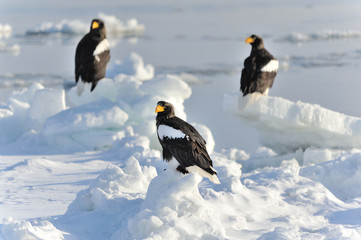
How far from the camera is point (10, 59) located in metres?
16.2

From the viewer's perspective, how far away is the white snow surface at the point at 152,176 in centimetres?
359

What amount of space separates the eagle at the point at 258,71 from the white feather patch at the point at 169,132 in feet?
9.84

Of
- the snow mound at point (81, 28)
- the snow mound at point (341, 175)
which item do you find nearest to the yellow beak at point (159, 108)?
the snow mound at point (341, 175)

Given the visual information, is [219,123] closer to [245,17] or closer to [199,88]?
[199,88]

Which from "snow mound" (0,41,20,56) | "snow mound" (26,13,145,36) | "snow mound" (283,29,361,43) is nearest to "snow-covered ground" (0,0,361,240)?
"snow mound" (0,41,20,56)

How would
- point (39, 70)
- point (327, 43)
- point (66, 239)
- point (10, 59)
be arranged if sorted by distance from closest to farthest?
point (66, 239)
point (39, 70)
point (10, 59)
point (327, 43)

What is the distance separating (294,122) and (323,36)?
1297 centimetres

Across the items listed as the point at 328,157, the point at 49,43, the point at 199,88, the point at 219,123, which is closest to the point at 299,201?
the point at 328,157

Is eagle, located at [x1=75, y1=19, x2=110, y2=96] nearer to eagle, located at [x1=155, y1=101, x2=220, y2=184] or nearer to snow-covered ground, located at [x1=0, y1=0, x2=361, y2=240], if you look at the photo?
snow-covered ground, located at [x1=0, y1=0, x2=361, y2=240]

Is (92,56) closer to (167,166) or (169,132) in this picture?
(167,166)

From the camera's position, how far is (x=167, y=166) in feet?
17.4

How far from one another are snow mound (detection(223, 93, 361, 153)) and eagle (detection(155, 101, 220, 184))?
8.72 feet

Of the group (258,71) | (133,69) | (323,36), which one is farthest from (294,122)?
(323,36)

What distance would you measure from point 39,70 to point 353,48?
304 inches
